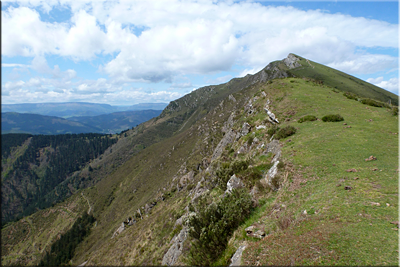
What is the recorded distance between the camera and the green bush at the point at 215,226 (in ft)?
31.2

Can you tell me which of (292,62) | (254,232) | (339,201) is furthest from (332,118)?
(292,62)

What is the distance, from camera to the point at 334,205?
842 cm

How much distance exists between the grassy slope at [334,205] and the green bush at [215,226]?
27.3 inches

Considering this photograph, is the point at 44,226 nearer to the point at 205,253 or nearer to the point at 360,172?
the point at 205,253

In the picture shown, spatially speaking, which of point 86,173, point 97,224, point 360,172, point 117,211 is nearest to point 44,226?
point 97,224

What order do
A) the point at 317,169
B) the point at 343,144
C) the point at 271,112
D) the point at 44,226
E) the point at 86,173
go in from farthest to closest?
the point at 86,173 → the point at 44,226 → the point at 271,112 → the point at 343,144 → the point at 317,169

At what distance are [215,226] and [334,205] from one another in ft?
19.5

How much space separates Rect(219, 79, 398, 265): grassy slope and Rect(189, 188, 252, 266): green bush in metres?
0.69

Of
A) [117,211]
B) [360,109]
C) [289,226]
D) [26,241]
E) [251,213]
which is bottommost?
[26,241]

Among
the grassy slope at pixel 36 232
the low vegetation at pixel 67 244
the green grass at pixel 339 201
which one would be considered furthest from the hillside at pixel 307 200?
the grassy slope at pixel 36 232

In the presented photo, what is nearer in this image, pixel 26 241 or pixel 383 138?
pixel 383 138

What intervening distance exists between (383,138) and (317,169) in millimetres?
7795

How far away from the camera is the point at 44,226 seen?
4395 inches

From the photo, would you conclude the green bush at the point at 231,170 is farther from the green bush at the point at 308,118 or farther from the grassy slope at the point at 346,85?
the grassy slope at the point at 346,85
